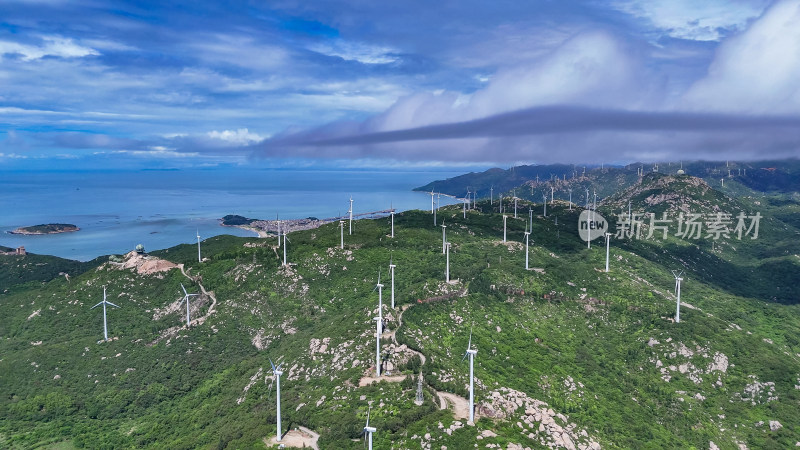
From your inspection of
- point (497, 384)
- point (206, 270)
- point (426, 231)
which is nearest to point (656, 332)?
point (497, 384)

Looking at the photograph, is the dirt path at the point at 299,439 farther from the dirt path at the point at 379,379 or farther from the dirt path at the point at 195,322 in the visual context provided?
the dirt path at the point at 195,322

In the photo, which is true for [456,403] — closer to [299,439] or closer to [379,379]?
[379,379]

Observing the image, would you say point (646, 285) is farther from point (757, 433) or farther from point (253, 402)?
point (253, 402)
